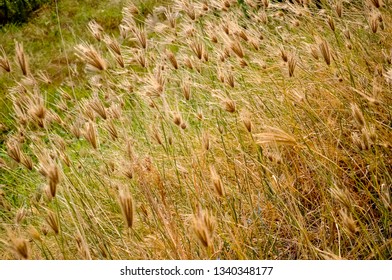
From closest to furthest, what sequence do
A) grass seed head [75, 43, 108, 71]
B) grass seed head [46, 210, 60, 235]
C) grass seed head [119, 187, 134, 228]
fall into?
grass seed head [119, 187, 134, 228]
grass seed head [46, 210, 60, 235]
grass seed head [75, 43, 108, 71]

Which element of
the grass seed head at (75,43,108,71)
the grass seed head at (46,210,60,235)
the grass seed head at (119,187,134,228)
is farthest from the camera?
the grass seed head at (75,43,108,71)

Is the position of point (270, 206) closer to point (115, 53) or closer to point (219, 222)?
point (219, 222)

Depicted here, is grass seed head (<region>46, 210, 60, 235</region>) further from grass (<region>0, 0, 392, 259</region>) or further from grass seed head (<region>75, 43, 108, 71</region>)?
grass seed head (<region>75, 43, 108, 71</region>)

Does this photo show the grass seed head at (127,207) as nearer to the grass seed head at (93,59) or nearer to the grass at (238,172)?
the grass at (238,172)

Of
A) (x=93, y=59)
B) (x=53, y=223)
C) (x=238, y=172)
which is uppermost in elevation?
(x=93, y=59)

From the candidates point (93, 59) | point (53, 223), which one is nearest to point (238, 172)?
point (93, 59)

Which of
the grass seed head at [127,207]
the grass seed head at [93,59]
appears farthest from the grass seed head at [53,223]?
the grass seed head at [93,59]

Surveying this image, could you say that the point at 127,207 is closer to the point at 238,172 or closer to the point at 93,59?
the point at 93,59

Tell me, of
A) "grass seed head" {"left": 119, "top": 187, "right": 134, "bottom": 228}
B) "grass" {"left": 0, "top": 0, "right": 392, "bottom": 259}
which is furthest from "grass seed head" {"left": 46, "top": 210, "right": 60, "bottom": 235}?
"grass seed head" {"left": 119, "top": 187, "right": 134, "bottom": 228}

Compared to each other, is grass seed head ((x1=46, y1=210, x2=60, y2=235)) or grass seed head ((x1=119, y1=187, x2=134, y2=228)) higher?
grass seed head ((x1=119, y1=187, x2=134, y2=228))

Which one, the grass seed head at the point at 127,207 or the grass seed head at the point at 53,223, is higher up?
the grass seed head at the point at 127,207

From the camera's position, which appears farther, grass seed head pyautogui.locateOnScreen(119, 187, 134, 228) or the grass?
the grass
